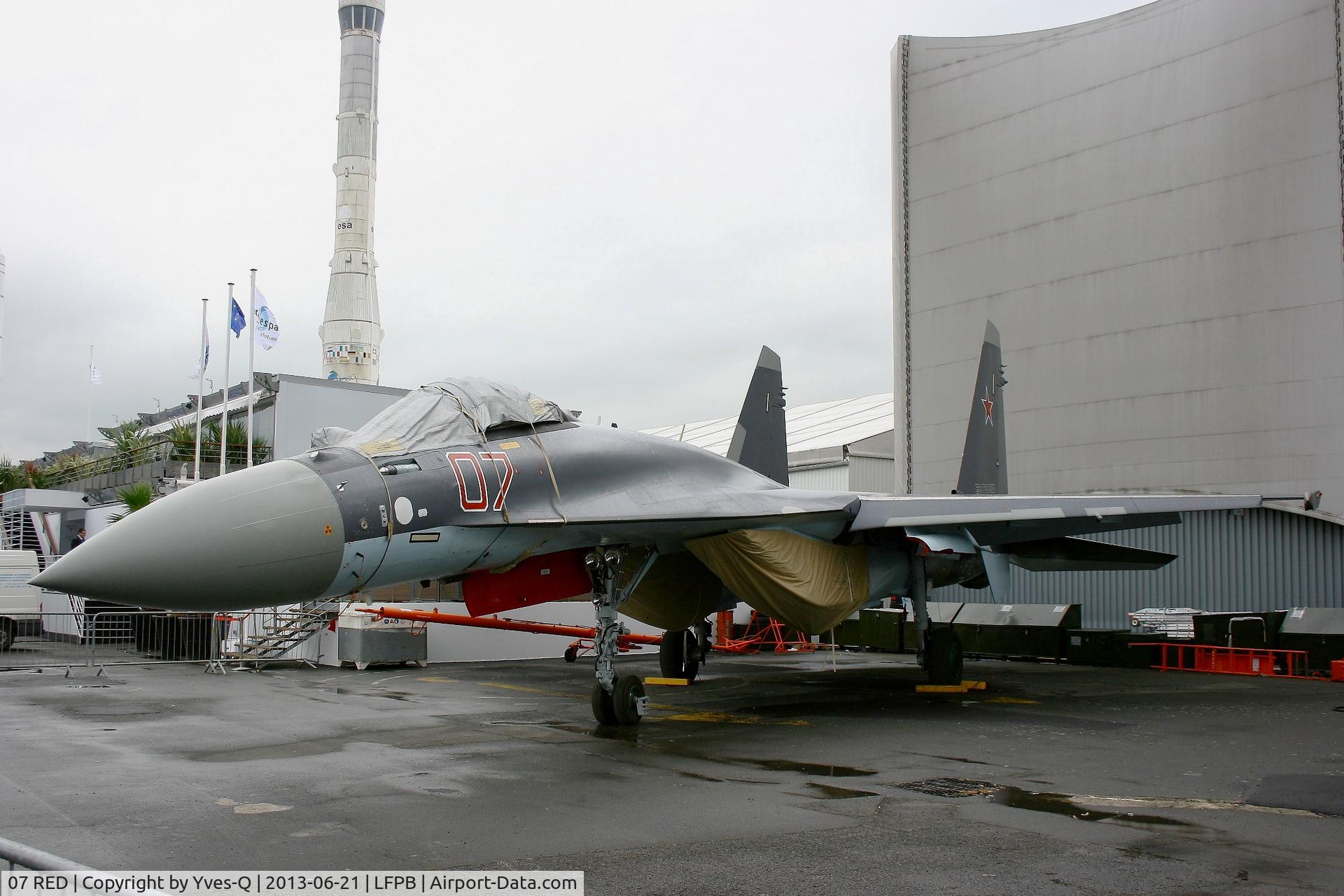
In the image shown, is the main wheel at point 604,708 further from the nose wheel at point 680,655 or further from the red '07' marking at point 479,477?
the nose wheel at point 680,655

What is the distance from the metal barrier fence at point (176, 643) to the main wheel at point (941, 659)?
34.8ft

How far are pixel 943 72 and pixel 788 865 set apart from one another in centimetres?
2469

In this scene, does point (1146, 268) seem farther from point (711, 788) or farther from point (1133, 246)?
point (711, 788)

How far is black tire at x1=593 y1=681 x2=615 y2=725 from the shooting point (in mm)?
9422

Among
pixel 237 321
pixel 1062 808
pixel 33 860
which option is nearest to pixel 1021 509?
pixel 1062 808

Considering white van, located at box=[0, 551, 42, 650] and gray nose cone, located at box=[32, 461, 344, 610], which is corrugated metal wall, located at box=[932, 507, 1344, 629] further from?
white van, located at box=[0, 551, 42, 650]

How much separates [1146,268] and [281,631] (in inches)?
743

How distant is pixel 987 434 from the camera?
648 inches

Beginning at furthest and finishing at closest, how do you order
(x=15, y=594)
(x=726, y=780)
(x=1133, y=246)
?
(x=1133, y=246)
(x=15, y=594)
(x=726, y=780)

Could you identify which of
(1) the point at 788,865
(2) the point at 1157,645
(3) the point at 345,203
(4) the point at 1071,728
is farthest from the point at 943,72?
(3) the point at 345,203

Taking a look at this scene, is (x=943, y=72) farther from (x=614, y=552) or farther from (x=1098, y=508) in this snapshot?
(x=614, y=552)

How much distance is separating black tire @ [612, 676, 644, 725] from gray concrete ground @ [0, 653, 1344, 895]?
178mm

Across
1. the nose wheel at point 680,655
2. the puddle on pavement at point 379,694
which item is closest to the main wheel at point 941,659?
the nose wheel at point 680,655

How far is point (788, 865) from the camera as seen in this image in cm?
481
